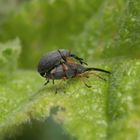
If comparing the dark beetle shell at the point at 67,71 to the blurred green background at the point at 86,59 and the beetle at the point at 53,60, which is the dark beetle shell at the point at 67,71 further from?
the blurred green background at the point at 86,59

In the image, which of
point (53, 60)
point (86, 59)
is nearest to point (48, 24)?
point (86, 59)

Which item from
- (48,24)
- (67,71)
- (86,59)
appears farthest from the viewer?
(48,24)

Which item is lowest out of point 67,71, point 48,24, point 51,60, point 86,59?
point 67,71

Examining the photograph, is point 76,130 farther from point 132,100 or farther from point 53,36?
point 53,36

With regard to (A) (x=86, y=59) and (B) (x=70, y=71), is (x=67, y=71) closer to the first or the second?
(B) (x=70, y=71)

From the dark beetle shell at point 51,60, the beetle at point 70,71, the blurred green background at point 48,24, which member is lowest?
the beetle at point 70,71

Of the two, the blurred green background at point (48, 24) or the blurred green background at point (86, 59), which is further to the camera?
the blurred green background at point (48, 24)

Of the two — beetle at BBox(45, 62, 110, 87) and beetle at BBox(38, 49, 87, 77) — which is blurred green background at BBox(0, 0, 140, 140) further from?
beetle at BBox(38, 49, 87, 77)

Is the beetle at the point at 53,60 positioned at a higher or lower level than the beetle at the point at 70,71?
higher

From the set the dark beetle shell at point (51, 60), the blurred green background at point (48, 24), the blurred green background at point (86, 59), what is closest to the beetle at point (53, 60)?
the dark beetle shell at point (51, 60)
